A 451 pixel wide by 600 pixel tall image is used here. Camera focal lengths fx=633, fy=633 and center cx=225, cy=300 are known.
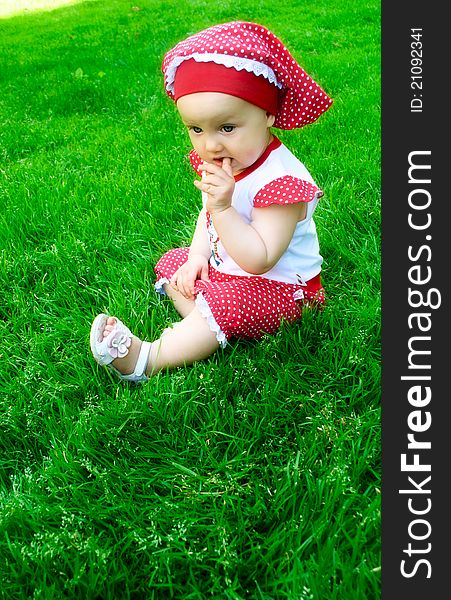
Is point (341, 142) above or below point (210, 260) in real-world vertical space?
above

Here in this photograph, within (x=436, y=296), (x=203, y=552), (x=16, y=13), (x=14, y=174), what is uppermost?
(x=16, y=13)

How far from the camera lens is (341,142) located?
388cm

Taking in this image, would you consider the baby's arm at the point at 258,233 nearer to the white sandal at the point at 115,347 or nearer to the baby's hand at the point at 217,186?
the baby's hand at the point at 217,186

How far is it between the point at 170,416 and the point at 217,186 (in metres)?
0.75

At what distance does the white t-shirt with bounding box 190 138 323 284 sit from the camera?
212 centimetres

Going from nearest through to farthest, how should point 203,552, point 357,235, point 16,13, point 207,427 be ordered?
point 203,552
point 207,427
point 357,235
point 16,13

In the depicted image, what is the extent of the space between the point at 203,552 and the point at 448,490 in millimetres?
621

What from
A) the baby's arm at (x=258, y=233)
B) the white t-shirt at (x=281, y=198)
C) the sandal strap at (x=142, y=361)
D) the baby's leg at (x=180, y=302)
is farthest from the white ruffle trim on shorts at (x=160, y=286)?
the baby's arm at (x=258, y=233)

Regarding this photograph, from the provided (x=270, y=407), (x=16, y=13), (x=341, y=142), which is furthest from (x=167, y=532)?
(x=16, y=13)

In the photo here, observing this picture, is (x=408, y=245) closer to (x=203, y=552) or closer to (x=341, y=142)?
(x=203, y=552)

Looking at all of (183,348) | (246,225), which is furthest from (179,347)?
(246,225)

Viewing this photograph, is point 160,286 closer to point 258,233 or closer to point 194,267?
point 194,267

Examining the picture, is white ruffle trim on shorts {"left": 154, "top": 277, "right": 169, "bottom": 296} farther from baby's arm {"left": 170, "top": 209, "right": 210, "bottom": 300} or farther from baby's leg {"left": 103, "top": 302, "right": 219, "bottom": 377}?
baby's leg {"left": 103, "top": 302, "right": 219, "bottom": 377}

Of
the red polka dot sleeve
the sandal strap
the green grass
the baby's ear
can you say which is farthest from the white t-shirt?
the sandal strap
